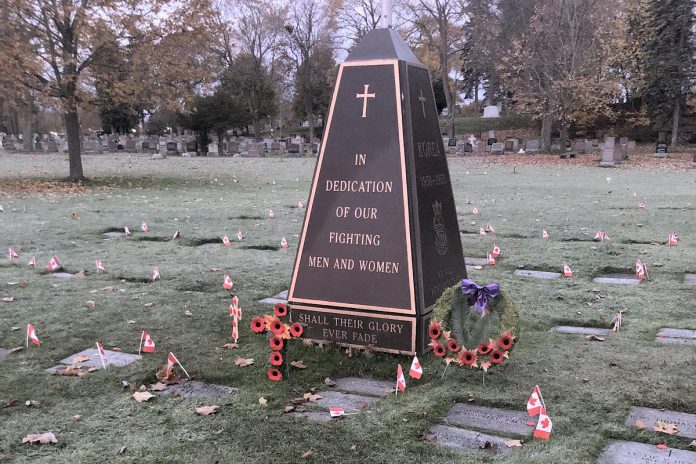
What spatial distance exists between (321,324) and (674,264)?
4694 millimetres

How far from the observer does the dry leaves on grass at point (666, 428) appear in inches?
118

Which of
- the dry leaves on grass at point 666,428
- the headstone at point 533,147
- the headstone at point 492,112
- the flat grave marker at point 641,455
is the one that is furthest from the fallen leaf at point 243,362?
the headstone at point 492,112

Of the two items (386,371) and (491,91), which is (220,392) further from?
(491,91)

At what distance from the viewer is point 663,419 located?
10.4 feet

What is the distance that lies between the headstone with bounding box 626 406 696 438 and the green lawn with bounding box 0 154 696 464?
0.06 meters

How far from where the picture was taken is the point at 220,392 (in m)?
3.62

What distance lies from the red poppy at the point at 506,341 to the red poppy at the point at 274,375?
143 cm

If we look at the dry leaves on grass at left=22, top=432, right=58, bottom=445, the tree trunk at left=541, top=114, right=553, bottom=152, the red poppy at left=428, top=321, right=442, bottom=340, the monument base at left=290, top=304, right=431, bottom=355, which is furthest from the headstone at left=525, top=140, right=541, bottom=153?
the dry leaves on grass at left=22, top=432, right=58, bottom=445

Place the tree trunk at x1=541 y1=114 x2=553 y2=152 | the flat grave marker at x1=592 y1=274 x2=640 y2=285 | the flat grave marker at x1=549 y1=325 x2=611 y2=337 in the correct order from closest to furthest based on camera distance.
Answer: the flat grave marker at x1=549 y1=325 x2=611 y2=337 → the flat grave marker at x1=592 y1=274 x2=640 y2=285 → the tree trunk at x1=541 y1=114 x2=553 y2=152

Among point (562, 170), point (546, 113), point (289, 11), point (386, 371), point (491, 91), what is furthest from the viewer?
point (491, 91)

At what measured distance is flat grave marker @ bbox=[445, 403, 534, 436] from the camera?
3.11m

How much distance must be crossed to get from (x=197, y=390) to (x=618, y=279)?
15.5 ft

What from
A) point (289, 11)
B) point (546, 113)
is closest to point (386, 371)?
point (546, 113)

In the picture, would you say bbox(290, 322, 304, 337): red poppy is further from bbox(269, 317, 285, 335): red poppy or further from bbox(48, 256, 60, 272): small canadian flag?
bbox(48, 256, 60, 272): small canadian flag
